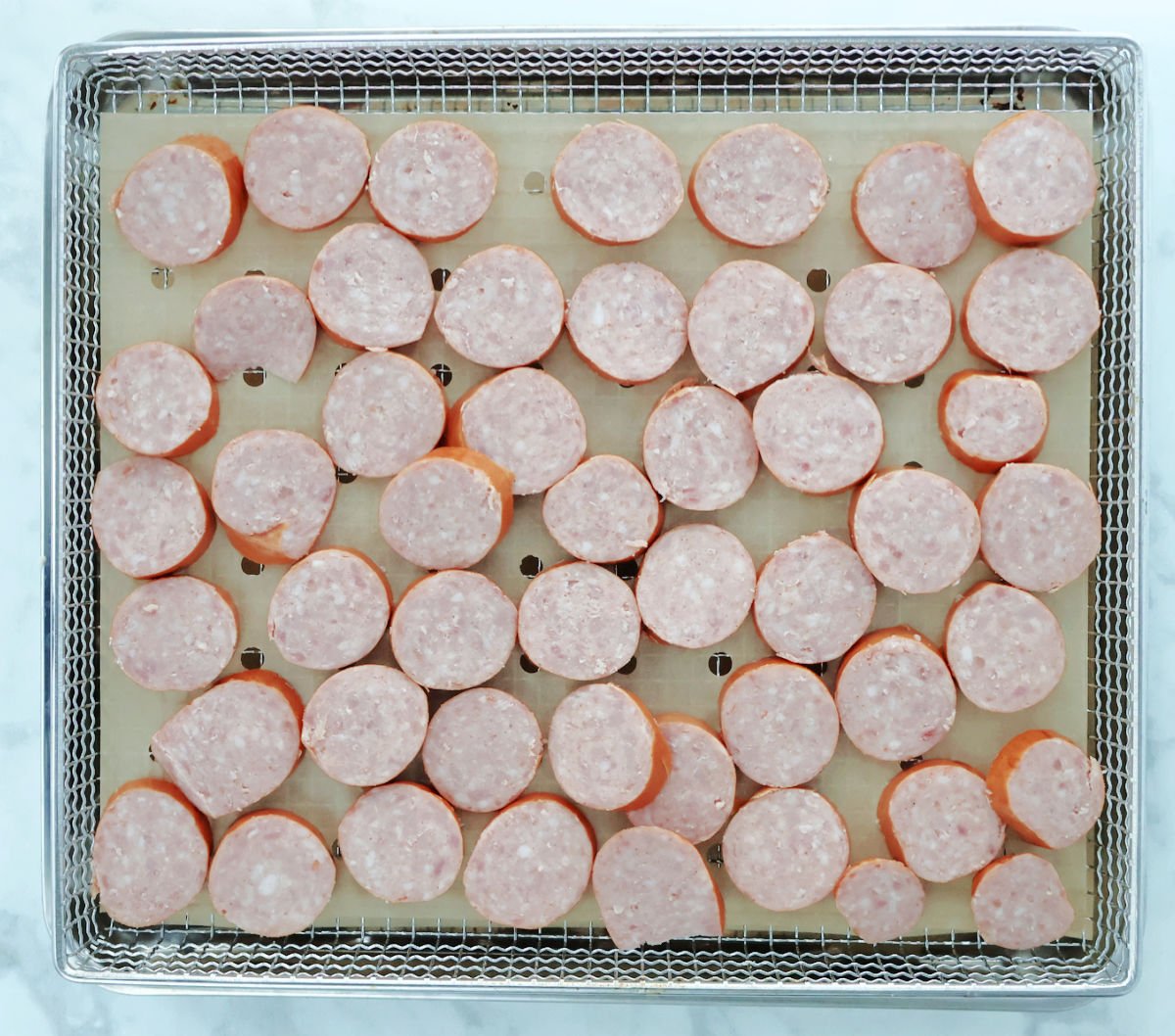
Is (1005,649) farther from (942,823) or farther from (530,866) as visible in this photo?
(530,866)

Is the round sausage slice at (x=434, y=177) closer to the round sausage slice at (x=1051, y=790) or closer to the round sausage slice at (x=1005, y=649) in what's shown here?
the round sausage slice at (x=1005, y=649)

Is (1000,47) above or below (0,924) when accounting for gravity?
above

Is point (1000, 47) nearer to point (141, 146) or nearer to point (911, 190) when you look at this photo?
point (911, 190)

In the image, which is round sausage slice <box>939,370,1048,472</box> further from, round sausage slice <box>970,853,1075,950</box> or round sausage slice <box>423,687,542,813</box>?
round sausage slice <box>423,687,542,813</box>

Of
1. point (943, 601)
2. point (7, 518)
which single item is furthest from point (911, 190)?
point (7, 518)

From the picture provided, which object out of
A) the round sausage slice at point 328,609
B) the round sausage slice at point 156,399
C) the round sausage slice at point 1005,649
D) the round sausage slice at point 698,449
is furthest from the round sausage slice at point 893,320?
the round sausage slice at point 156,399

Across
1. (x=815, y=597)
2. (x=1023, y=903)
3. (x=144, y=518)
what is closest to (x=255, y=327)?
(x=144, y=518)
